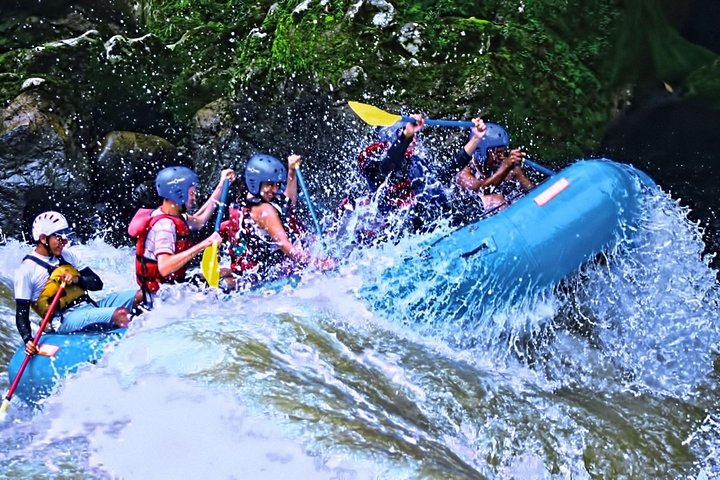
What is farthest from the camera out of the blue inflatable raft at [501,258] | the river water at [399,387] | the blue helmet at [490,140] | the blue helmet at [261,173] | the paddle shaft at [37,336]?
the blue helmet at [490,140]

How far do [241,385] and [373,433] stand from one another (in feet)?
1.91

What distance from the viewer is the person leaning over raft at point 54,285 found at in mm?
4484

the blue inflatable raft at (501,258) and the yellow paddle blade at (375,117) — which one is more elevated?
the yellow paddle blade at (375,117)

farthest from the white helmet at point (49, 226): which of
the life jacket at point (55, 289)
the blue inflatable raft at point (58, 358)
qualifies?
the blue inflatable raft at point (58, 358)

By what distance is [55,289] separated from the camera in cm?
456

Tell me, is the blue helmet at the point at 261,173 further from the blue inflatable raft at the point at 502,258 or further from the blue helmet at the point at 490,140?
the blue helmet at the point at 490,140

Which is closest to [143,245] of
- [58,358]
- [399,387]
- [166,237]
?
[166,237]

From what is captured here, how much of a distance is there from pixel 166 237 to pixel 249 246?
2.03 ft

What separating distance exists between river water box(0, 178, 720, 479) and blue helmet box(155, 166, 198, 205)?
21.0 inches

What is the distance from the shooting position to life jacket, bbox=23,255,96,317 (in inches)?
179

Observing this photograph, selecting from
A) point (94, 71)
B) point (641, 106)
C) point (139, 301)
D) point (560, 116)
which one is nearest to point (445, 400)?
point (139, 301)

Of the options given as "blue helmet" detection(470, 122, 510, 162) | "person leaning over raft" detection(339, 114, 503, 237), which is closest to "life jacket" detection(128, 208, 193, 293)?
"person leaning over raft" detection(339, 114, 503, 237)

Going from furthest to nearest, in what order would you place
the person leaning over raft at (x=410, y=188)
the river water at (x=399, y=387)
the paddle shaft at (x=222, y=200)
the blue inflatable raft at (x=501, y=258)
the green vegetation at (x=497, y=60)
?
the green vegetation at (x=497, y=60)
the person leaning over raft at (x=410, y=188)
the paddle shaft at (x=222, y=200)
the blue inflatable raft at (x=501, y=258)
the river water at (x=399, y=387)

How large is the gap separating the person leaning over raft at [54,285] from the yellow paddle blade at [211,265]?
556mm
